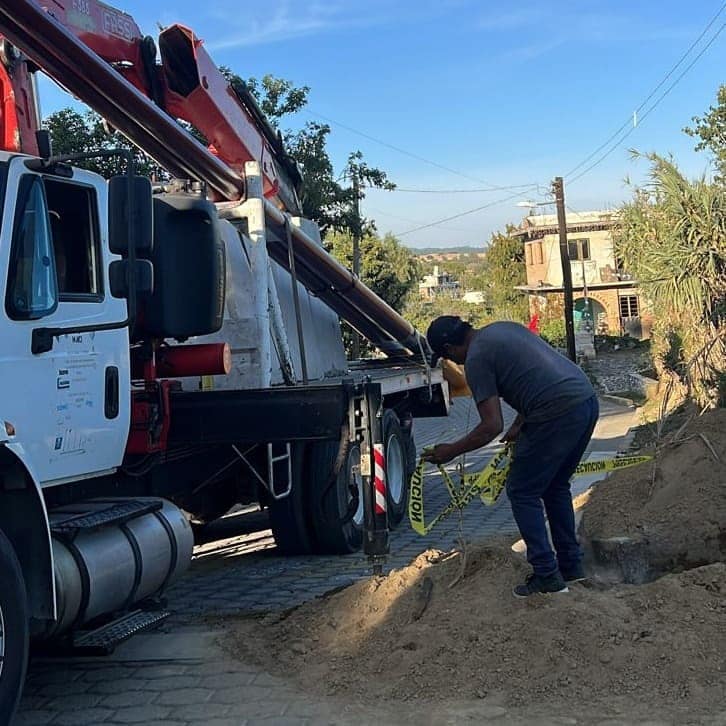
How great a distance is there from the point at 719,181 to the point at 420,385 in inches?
300

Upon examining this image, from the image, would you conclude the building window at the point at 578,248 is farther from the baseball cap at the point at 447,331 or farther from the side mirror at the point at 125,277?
the side mirror at the point at 125,277

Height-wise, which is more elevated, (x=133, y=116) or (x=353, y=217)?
(x=353, y=217)

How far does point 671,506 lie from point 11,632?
15.6 ft

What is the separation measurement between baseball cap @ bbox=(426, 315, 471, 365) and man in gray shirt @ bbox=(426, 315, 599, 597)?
36 mm

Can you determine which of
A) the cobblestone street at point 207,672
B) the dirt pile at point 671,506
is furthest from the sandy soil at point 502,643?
the dirt pile at point 671,506

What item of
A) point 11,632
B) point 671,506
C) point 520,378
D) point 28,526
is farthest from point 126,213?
point 671,506

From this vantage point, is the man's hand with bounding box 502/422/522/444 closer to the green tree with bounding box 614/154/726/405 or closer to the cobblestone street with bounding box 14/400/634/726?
the cobblestone street with bounding box 14/400/634/726

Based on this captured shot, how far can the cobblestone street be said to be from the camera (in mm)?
4434

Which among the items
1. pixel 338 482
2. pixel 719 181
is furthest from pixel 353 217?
pixel 338 482

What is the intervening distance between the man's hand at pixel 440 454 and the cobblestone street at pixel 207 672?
142cm

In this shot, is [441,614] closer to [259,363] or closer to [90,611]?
[90,611]

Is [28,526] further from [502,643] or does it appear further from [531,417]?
[531,417]

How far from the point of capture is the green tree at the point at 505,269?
61.9m

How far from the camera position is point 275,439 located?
6156 mm
